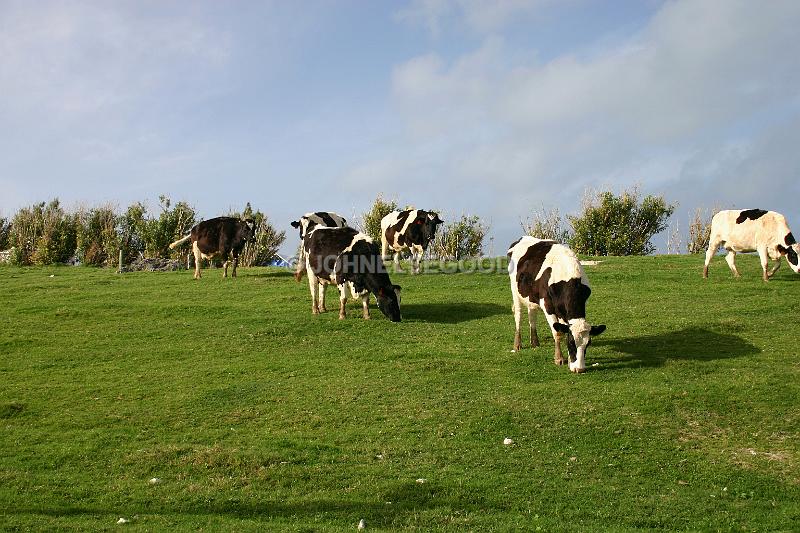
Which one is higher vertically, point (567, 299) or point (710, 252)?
point (710, 252)

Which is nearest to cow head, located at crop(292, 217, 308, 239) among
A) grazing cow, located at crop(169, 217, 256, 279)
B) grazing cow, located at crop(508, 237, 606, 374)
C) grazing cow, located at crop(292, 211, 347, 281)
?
grazing cow, located at crop(292, 211, 347, 281)

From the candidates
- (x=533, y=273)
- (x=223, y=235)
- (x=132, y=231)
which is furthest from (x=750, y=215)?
(x=132, y=231)

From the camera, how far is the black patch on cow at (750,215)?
29.2 m

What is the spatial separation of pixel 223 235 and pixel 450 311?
11781 mm

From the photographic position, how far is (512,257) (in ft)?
68.3

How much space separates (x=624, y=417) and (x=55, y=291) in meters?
23.3

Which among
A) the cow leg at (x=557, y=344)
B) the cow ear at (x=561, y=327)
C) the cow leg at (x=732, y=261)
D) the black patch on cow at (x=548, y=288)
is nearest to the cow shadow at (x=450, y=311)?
the black patch on cow at (x=548, y=288)

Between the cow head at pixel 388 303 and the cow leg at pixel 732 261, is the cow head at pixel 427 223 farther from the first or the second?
the cow leg at pixel 732 261

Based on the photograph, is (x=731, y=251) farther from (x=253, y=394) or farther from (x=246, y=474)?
(x=246, y=474)

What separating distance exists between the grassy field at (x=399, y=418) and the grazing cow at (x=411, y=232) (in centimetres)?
681

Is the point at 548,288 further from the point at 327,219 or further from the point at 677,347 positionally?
the point at 327,219

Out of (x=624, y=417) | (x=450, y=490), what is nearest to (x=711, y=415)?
(x=624, y=417)

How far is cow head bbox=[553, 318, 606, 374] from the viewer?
1806 cm

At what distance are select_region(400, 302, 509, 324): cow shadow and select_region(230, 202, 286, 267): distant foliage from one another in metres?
20.8
